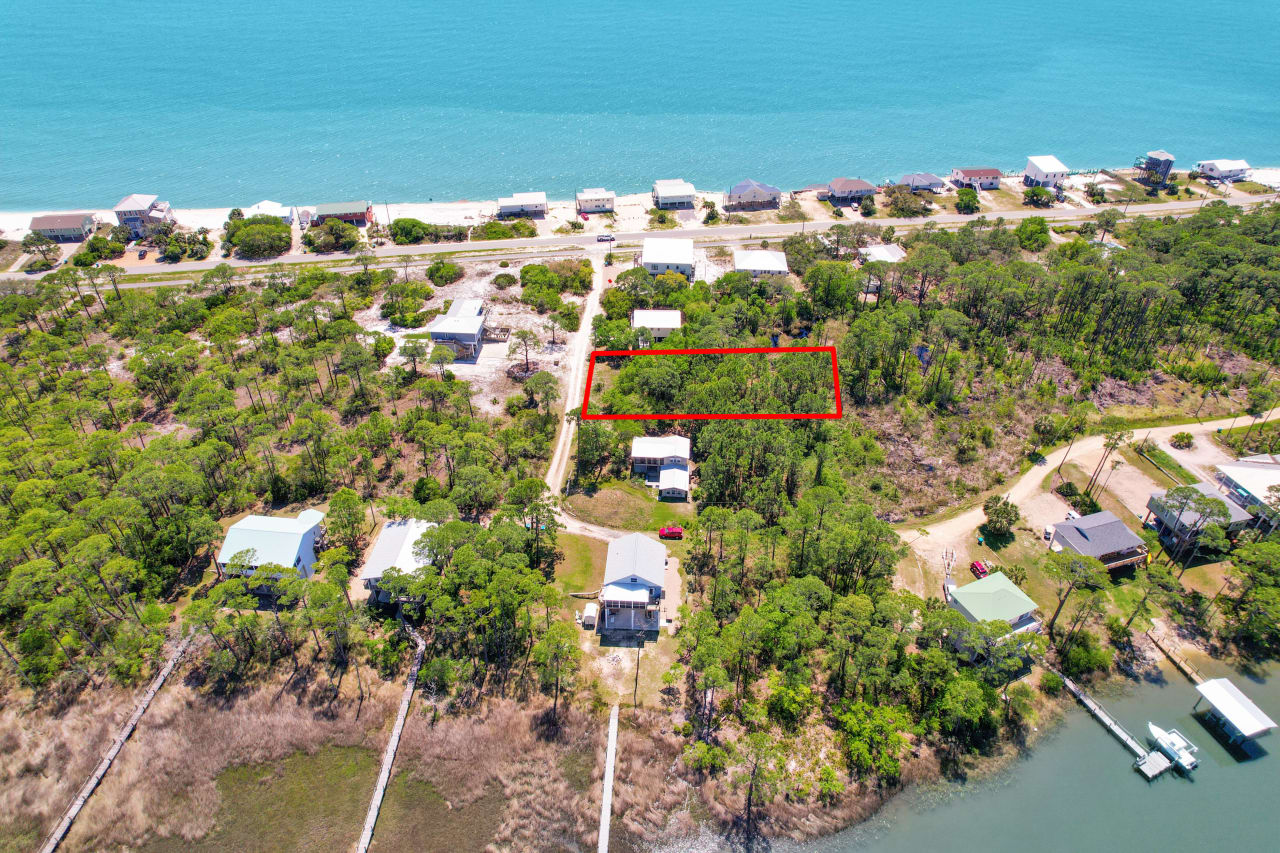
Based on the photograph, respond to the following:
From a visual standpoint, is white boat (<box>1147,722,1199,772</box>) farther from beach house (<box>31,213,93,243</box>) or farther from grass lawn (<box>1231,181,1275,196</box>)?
beach house (<box>31,213,93,243</box>)

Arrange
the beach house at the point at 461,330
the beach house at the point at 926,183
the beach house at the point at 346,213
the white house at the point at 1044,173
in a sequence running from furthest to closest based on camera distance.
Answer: the white house at the point at 1044,173 < the beach house at the point at 926,183 < the beach house at the point at 346,213 < the beach house at the point at 461,330

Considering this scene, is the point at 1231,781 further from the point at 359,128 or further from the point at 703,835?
the point at 359,128

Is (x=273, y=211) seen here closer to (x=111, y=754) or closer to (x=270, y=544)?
(x=270, y=544)

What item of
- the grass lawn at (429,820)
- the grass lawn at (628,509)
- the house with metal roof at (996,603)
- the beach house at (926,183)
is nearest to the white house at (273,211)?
the grass lawn at (628,509)

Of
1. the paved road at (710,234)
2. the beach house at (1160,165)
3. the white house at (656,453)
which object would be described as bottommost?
the white house at (656,453)

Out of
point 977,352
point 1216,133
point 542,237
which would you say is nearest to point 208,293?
point 542,237

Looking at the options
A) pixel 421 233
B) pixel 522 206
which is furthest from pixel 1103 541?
pixel 421 233

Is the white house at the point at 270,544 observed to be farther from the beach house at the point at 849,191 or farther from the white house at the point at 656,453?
the beach house at the point at 849,191
